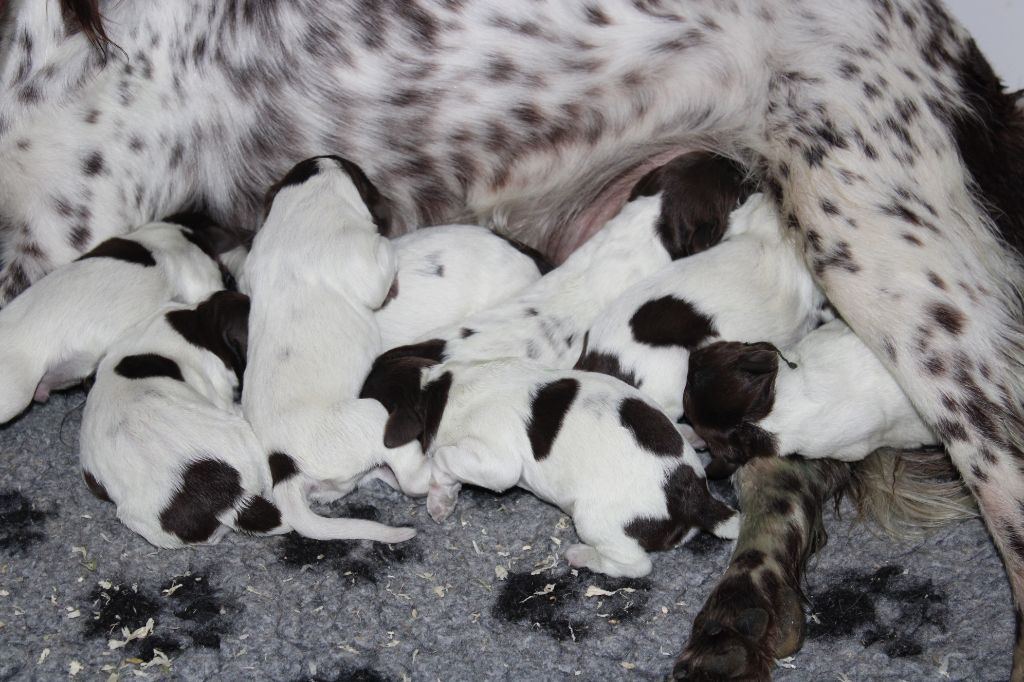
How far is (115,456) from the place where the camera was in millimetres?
2525

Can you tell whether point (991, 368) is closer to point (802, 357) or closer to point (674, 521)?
point (802, 357)

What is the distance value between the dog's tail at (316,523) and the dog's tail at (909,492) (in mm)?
1032

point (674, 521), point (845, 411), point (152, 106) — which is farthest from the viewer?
point (152, 106)

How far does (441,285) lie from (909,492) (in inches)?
44.6

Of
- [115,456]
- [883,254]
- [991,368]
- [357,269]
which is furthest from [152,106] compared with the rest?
[991,368]

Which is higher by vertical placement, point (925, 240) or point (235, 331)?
point (925, 240)

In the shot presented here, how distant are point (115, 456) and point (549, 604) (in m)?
0.90

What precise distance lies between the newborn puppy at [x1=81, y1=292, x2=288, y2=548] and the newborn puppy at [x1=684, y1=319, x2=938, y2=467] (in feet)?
2.98

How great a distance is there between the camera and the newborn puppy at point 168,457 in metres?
2.50

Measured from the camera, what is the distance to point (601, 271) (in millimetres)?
2914

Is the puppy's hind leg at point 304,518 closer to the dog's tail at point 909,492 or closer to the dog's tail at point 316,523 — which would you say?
the dog's tail at point 316,523

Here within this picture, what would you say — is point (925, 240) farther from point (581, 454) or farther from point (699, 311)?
point (581, 454)

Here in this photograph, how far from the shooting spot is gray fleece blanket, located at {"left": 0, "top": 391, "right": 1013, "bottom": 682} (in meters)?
2.42

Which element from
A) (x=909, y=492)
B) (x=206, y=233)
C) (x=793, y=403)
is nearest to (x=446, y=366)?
(x=793, y=403)
